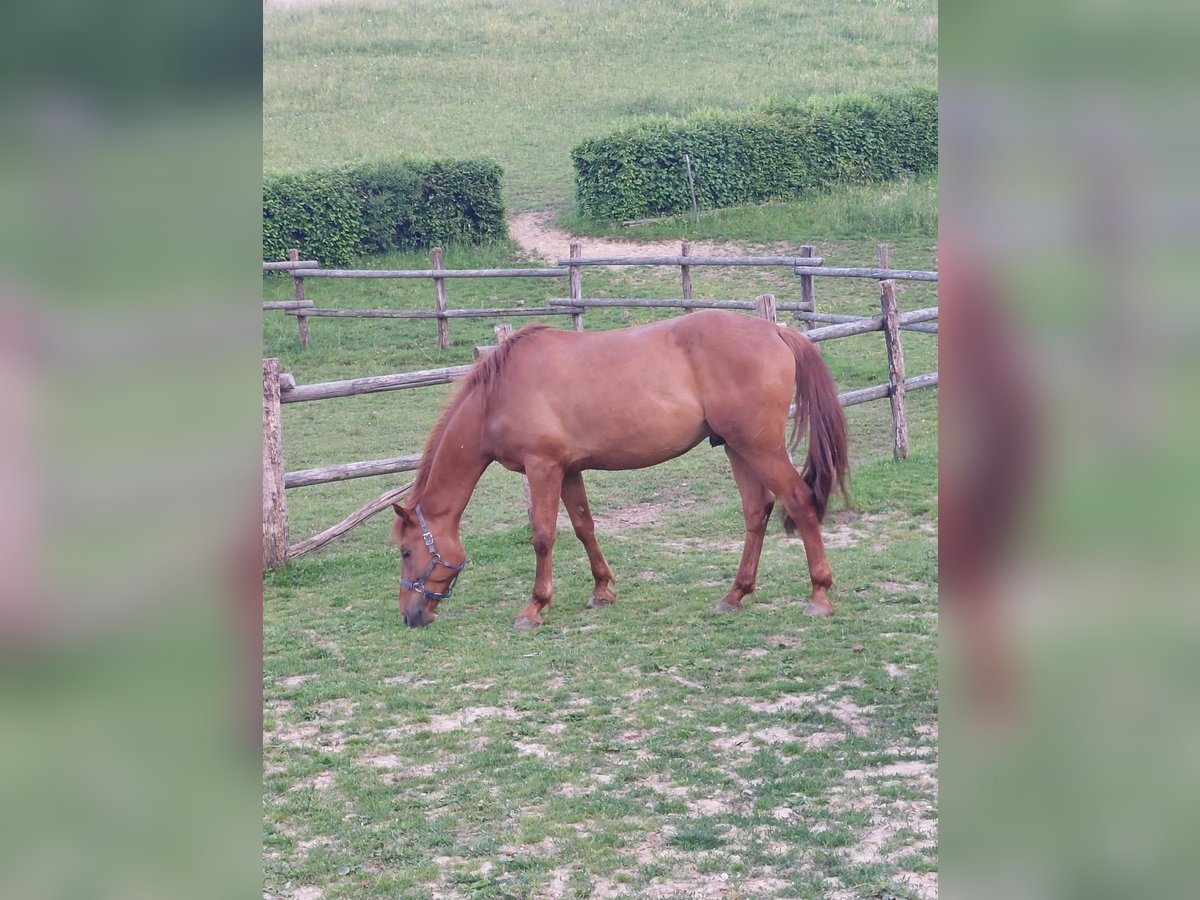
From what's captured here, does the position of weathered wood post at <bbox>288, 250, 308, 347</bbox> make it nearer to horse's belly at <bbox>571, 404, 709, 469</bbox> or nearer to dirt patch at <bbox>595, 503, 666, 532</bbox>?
dirt patch at <bbox>595, 503, 666, 532</bbox>

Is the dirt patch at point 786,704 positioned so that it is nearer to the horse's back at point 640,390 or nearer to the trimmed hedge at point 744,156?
the horse's back at point 640,390

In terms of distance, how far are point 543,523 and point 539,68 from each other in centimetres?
2599

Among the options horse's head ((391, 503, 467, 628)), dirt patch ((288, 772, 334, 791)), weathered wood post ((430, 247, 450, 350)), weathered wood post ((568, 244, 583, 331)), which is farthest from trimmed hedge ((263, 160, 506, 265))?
dirt patch ((288, 772, 334, 791))

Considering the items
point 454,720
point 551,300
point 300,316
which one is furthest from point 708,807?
point 300,316

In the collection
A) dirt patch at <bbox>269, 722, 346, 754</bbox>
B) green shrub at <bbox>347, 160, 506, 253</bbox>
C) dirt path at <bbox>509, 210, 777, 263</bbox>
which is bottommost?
dirt patch at <bbox>269, 722, 346, 754</bbox>

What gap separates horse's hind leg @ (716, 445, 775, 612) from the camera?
19.2 feet

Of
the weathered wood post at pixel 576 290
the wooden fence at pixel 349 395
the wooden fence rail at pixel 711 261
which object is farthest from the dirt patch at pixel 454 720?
the weathered wood post at pixel 576 290

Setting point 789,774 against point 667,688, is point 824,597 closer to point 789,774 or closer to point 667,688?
point 667,688

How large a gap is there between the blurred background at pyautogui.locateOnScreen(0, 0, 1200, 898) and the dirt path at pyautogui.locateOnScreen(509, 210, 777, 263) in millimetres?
17059

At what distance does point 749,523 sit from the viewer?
5965 millimetres
